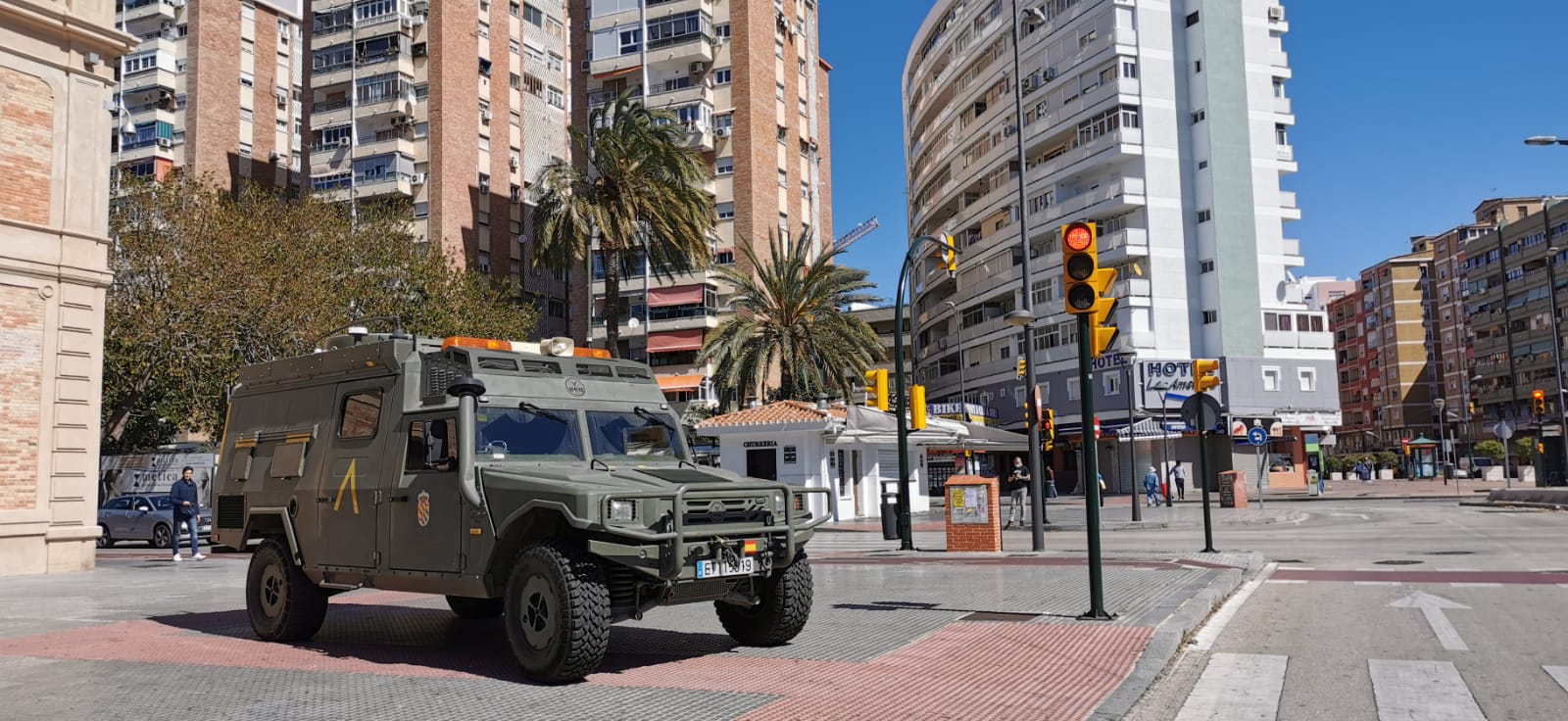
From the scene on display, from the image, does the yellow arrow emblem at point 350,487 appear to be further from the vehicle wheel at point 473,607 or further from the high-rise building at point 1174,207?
the high-rise building at point 1174,207

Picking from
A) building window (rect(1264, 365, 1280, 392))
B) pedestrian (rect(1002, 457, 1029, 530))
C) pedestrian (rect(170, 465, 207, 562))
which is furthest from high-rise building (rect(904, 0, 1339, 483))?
pedestrian (rect(170, 465, 207, 562))

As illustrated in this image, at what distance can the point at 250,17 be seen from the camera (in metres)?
67.1

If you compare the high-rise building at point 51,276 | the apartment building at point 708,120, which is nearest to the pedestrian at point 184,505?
the high-rise building at point 51,276

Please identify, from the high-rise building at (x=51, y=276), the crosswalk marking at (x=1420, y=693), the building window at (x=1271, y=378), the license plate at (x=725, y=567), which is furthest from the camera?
the building window at (x=1271, y=378)

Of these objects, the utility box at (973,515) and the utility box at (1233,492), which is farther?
the utility box at (1233,492)

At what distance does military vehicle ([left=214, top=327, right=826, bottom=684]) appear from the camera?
7.30 m

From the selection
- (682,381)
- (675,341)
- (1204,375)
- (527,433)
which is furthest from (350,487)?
(675,341)

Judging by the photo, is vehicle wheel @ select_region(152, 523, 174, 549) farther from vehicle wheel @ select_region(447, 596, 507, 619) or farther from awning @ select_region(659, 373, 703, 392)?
awning @ select_region(659, 373, 703, 392)

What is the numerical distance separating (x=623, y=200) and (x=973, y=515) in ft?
61.3

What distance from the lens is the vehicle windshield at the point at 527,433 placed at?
8.12 m

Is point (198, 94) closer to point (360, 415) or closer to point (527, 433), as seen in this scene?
point (360, 415)

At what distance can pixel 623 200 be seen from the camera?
3444cm

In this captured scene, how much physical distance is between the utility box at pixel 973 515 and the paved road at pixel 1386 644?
4.37 metres

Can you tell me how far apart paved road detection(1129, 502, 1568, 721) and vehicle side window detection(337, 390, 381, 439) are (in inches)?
233
